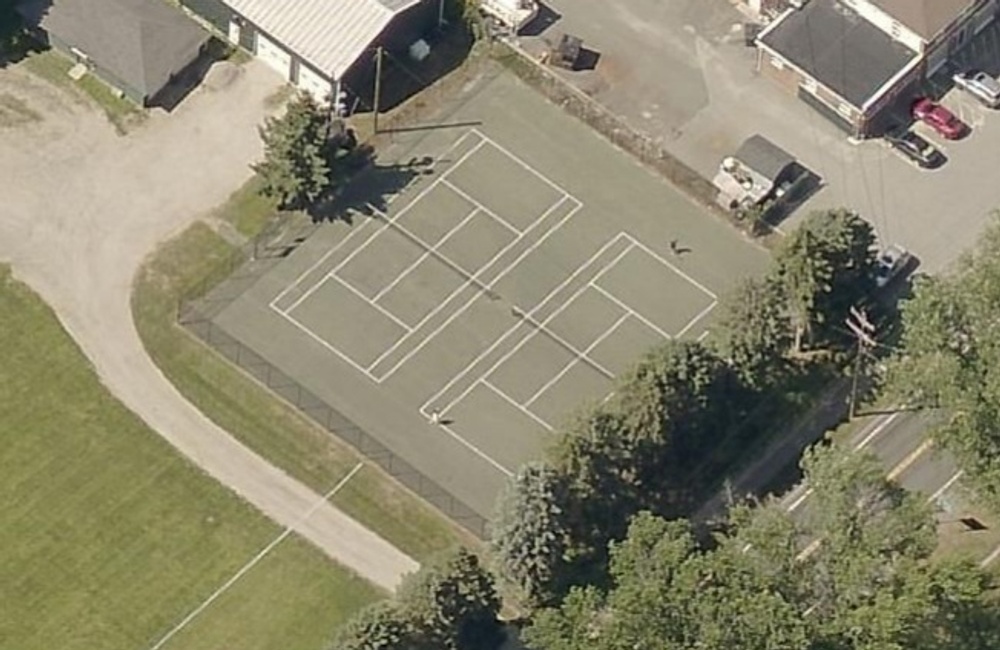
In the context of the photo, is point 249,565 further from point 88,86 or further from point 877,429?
point 877,429

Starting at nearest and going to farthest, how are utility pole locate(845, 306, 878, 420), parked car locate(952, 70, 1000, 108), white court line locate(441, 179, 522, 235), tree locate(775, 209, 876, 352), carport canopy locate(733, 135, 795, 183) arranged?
tree locate(775, 209, 876, 352) < utility pole locate(845, 306, 878, 420) < white court line locate(441, 179, 522, 235) < carport canopy locate(733, 135, 795, 183) < parked car locate(952, 70, 1000, 108)

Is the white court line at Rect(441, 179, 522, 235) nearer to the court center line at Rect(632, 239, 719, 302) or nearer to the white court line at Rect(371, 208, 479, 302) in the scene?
the white court line at Rect(371, 208, 479, 302)

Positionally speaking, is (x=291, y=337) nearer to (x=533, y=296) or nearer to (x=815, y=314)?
(x=533, y=296)

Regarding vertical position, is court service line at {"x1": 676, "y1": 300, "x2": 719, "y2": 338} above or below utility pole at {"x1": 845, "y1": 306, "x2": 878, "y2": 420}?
below

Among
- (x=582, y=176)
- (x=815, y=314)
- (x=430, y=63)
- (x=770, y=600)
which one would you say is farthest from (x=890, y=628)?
(x=430, y=63)

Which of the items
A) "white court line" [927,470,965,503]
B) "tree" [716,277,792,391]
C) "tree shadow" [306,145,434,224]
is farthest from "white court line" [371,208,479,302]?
"white court line" [927,470,965,503]

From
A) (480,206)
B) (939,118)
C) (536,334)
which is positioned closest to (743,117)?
(939,118)
